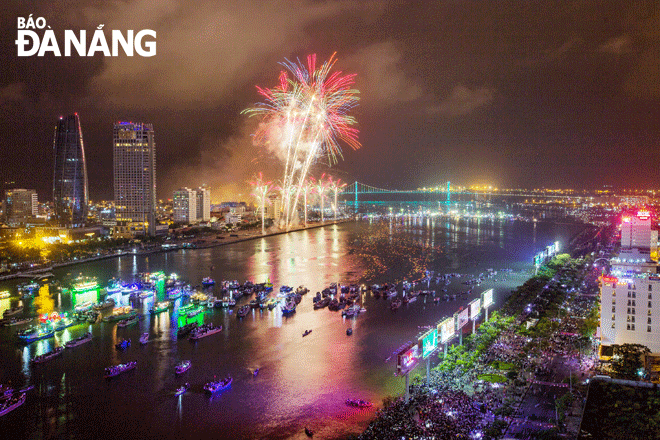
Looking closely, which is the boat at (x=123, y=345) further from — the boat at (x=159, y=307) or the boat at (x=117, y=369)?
the boat at (x=159, y=307)

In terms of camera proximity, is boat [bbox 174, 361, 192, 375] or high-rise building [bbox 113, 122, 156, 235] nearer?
boat [bbox 174, 361, 192, 375]

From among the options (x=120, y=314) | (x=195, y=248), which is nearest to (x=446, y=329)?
(x=120, y=314)

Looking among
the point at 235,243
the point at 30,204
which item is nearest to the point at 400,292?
the point at 235,243

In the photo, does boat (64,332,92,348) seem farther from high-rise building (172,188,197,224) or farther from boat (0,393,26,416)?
high-rise building (172,188,197,224)

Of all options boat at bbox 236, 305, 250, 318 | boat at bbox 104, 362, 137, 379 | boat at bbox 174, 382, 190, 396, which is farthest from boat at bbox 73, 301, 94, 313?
boat at bbox 174, 382, 190, 396

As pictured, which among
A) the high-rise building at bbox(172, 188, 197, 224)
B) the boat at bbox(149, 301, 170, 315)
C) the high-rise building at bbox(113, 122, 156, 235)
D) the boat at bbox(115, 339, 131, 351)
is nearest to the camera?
the boat at bbox(115, 339, 131, 351)

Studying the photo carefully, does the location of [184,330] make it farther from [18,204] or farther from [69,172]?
[18,204]

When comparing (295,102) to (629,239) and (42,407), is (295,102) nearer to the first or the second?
(629,239)
